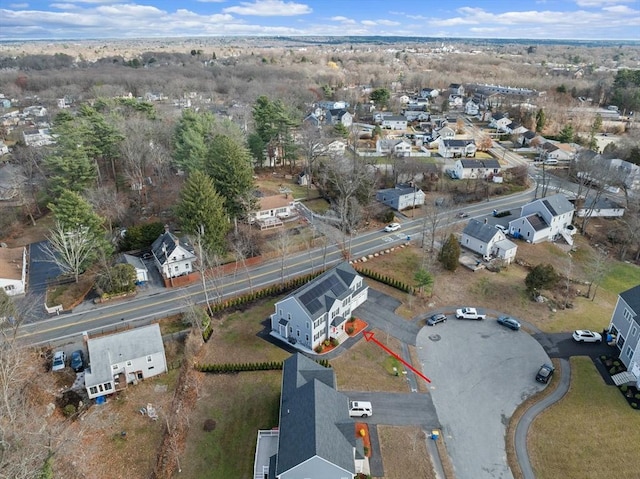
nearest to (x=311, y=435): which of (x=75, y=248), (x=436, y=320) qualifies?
(x=436, y=320)

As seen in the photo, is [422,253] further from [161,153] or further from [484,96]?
[484,96]

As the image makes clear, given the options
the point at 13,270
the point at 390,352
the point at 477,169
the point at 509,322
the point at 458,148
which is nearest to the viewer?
the point at 390,352

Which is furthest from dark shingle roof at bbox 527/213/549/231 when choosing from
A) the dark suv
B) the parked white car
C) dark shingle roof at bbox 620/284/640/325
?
the dark suv

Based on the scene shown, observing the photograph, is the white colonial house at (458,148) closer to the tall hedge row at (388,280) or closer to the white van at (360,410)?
the tall hedge row at (388,280)

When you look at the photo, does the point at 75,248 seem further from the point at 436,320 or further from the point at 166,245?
the point at 436,320

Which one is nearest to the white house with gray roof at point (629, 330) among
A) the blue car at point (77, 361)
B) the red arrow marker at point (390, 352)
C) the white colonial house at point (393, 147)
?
the red arrow marker at point (390, 352)

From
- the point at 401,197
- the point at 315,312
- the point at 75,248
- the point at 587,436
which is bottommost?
the point at 587,436

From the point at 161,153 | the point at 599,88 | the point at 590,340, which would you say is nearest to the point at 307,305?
the point at 590,340
